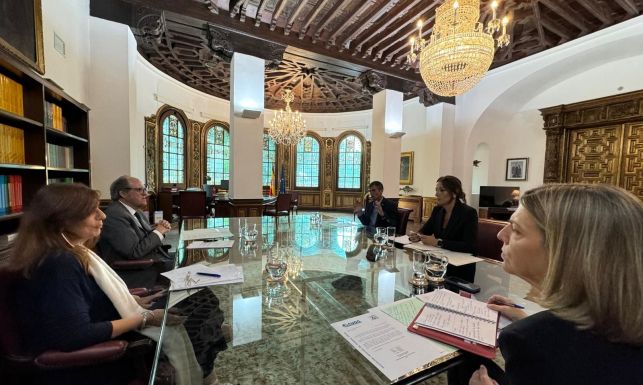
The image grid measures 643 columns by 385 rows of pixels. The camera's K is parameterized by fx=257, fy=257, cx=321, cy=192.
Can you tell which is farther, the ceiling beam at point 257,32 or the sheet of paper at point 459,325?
the ceiling beam at point 257,32

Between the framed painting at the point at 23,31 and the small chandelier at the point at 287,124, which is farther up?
the small chandelier at the point at 287,124

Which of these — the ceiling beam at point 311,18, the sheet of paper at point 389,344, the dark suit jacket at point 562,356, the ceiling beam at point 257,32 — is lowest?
the sheet of paper at point 389,344

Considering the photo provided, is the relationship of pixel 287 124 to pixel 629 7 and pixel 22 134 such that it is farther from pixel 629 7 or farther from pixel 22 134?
pixel 629 7

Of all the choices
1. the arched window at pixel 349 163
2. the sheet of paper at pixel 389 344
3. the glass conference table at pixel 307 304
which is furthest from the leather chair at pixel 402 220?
the arched window at pixel 349 163

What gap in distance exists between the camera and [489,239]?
2232mm

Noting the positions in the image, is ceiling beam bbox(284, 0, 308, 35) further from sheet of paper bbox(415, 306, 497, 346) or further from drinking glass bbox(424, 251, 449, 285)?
sheet of paper bbox(415, 306, 497, 346)

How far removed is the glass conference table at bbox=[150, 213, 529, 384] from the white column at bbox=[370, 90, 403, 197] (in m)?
4.03

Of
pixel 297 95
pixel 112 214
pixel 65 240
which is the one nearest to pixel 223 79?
pixel 297 95

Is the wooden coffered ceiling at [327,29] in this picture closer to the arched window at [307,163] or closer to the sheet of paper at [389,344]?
the sheet of paper at [389,344]

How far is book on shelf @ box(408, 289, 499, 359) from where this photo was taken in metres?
0.78

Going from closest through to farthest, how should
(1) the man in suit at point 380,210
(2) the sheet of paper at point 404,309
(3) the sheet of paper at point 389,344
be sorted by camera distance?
(3) the sheet of paper at point 389,344, (2) the sheet of paper at point 404,309, (1) the man in suit at point 380,210

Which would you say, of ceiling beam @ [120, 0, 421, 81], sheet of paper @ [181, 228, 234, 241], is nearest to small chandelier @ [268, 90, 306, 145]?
ceiling beam @ [120, 0, 421, 81]

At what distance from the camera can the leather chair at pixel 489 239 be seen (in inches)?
84.9

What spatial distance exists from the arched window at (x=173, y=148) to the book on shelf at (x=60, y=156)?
4.20 meters
